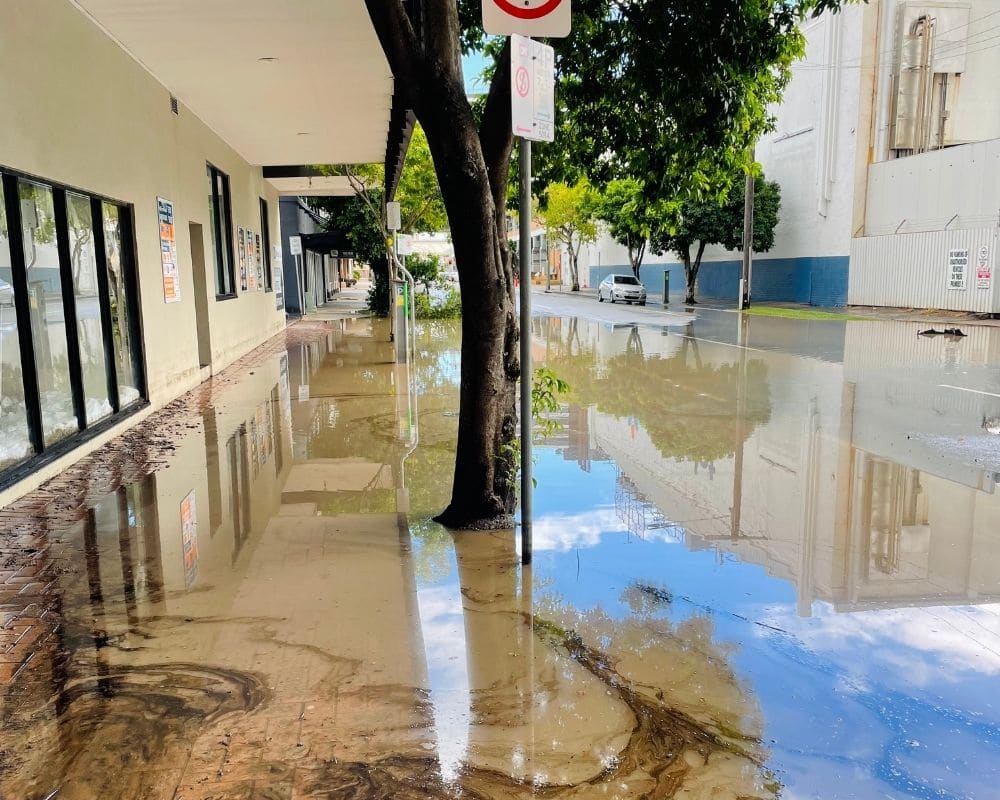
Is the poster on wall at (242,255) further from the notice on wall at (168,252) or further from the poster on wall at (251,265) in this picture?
the notice on wall at (168,252)

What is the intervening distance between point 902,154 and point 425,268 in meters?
17.7

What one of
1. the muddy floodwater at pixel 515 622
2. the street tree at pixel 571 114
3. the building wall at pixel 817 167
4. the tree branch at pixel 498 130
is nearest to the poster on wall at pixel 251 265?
the muddy floodwater at pixel 515 622

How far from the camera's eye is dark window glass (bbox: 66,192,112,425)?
7.70 meters

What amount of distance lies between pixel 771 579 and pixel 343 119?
36.5 ft

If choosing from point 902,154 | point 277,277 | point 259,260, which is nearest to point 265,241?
point 277,277

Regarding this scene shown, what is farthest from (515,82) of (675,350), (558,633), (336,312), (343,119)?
(336,312)

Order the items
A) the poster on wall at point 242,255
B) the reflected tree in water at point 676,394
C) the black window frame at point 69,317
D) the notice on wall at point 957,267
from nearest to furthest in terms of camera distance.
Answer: the black window frame at point 69,317 → the reflected tree in water at point 676,394 → the poster on wall at point 242,255 → the notice on wall at point 957,267

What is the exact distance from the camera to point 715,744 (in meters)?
3.10

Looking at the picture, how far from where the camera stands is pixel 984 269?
23.4m

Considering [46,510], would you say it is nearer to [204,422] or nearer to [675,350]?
[204,422]

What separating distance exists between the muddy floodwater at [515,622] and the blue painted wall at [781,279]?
23.7m

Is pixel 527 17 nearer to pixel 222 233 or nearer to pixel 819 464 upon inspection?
pixel 819 464

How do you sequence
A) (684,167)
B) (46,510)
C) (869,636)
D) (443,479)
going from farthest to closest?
(684,167)
(443,479)
(46,510)
(869,636)

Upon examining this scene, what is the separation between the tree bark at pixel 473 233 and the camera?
4.90m
